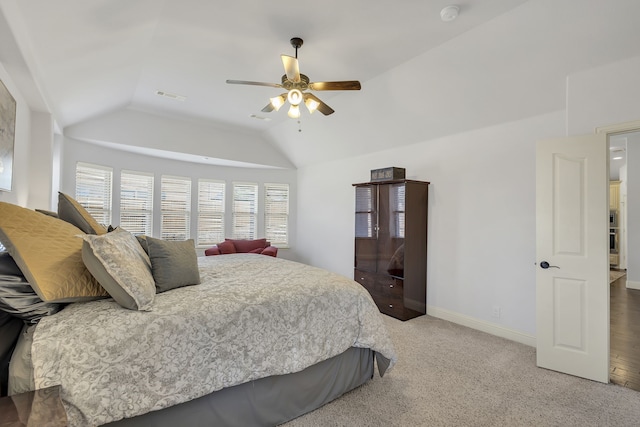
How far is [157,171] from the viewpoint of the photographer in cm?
577

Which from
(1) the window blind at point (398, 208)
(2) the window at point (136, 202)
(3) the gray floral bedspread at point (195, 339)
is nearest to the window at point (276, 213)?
(2) the window at point (136, 202)

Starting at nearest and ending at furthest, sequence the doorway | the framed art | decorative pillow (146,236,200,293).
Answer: decorative pillow (146,236,200,293), the framed art, the doorway

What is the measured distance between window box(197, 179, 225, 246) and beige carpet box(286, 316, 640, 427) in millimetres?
4700

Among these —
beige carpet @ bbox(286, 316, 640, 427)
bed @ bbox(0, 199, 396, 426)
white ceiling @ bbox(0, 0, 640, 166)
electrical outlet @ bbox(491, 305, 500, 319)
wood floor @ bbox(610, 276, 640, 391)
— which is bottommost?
beige carpet @ bbox(286, 316, 640, 427)

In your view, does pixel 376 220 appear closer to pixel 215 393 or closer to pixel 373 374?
pixel 373 374

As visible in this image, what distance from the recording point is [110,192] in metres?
5.23

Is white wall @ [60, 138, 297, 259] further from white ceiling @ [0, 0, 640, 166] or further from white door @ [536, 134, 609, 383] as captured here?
white door @ [536, 134, 609, 383]

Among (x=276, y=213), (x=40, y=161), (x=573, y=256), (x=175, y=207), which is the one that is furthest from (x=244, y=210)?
(x=573, y=256)

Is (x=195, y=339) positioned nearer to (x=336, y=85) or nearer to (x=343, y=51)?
(x=336, y=85)

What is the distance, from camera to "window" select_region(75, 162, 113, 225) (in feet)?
15.9

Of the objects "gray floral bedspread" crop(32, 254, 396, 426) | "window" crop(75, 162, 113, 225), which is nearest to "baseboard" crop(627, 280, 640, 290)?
Answer: "gray floral bedspread" crop(32, 254, 396, 426)

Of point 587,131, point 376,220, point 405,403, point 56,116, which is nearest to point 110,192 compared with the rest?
point 56,116

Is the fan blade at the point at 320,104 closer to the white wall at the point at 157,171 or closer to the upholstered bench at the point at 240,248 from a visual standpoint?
the upholstered bench at the point at 240,248

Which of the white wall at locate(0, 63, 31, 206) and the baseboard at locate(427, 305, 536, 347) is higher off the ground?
the white wall at locate(0, 63, 31, 206)
